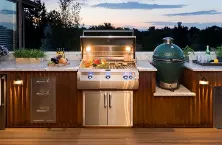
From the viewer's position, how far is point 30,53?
6273 mm

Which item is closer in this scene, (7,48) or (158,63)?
(158,63)

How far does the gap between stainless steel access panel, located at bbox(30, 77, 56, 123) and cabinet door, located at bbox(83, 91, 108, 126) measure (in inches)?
18.1

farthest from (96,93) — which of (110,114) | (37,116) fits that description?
(37,116)

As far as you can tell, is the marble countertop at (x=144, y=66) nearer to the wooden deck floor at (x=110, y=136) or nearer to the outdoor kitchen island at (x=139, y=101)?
the outdoor kitchen island at (x=139, y=101)

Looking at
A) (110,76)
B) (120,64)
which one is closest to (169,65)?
(120,64)

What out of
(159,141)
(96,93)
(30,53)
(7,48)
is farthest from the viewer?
(7,48)

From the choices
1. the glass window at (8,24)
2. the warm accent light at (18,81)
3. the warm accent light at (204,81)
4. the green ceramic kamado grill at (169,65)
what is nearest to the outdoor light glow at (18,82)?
the warm accent light at (18,81)

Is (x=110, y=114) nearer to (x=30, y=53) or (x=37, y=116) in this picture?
(x=37, y=116)

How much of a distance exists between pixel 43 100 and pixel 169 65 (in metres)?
1.89

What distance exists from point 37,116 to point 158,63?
1938mm

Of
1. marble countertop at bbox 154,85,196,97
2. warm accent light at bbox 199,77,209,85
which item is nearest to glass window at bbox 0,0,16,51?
marble countertop at bbox 154,85,196,97

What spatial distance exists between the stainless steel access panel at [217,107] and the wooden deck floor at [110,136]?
0.13m

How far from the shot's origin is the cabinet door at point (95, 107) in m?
5.62

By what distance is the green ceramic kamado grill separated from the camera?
19.0 ft
